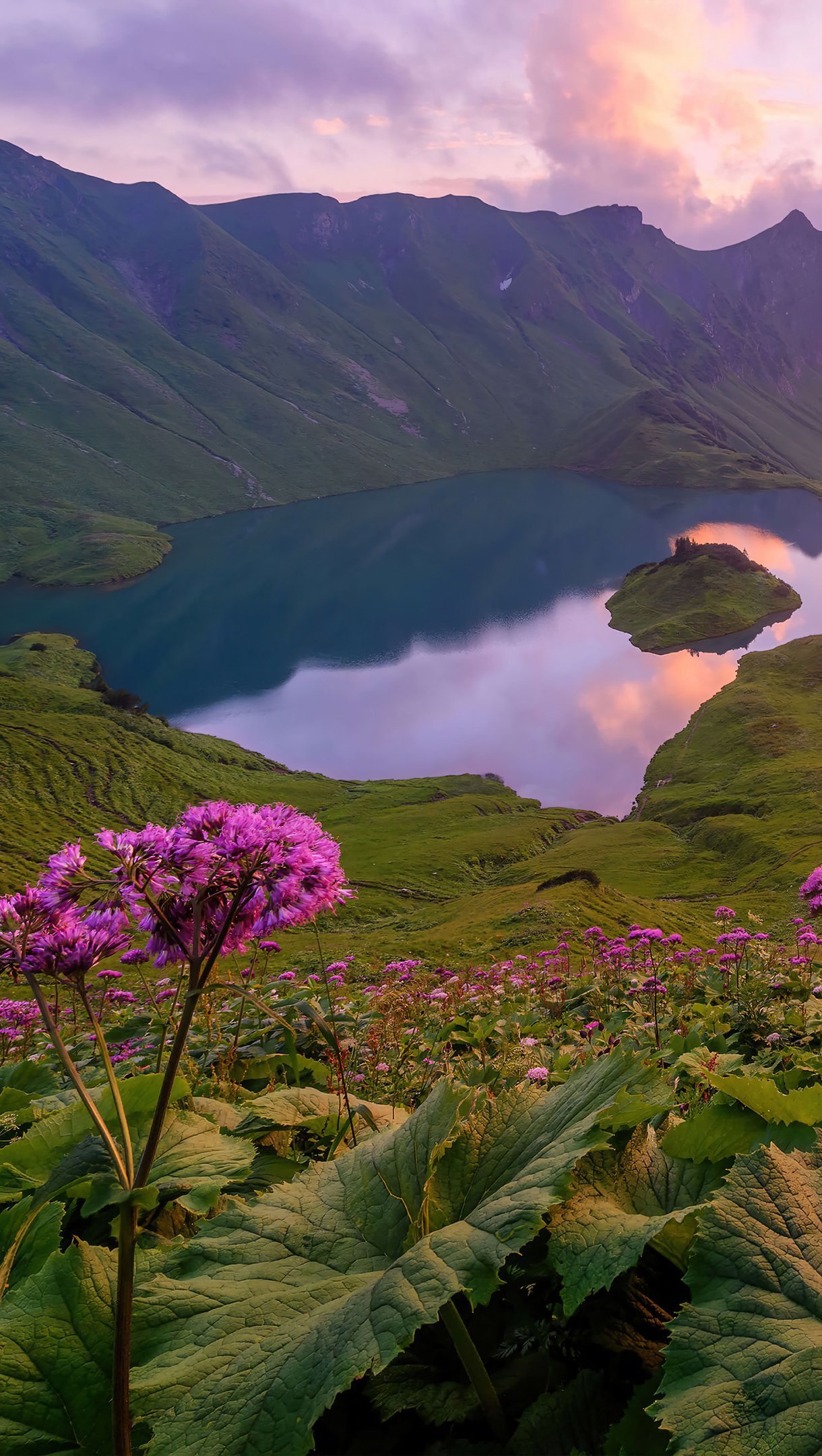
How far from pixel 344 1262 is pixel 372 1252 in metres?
0.09

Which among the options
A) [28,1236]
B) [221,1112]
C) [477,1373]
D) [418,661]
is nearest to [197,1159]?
[28,1236]

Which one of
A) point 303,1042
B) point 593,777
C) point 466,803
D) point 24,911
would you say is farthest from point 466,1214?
point 593,777

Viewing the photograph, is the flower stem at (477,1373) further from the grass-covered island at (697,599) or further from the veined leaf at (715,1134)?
the grass-covered island at (697,599)

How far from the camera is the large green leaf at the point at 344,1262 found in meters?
1.79

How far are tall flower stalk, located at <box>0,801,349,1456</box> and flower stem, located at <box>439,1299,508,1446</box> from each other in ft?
3.28

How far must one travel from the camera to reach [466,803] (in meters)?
76.7

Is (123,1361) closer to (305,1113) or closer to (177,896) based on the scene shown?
(177,896)

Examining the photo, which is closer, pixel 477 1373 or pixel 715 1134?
pixel 477 1373

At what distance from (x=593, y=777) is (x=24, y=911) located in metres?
85.0

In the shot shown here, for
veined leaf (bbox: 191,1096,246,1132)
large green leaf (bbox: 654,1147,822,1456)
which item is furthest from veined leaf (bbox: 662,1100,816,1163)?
veined leaf (bbox: 191,1096,246,1132)

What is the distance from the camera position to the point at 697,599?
453 feet

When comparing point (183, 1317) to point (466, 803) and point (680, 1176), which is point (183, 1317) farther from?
point (466, 803)

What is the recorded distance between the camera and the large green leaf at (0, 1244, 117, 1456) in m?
2.14

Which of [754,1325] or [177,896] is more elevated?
[177,896]
